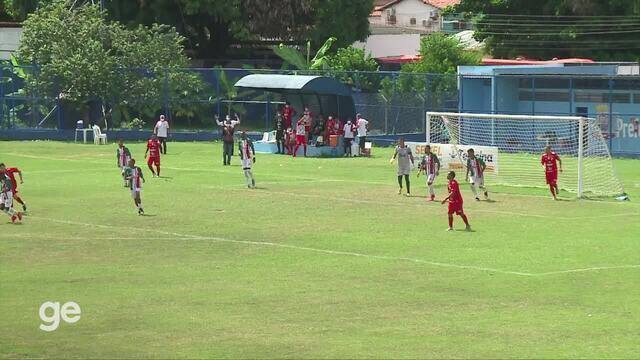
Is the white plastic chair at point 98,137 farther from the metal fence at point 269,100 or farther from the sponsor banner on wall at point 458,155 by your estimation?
the sponsor banner on wall at point 458,155

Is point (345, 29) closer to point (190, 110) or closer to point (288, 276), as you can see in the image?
point (190, 110)

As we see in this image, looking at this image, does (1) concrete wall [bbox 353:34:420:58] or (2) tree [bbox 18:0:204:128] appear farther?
(1) concrete wall [bbox 353:34:420:58]

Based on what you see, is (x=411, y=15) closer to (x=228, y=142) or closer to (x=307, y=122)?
(x=307, y=122)

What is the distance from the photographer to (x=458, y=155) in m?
46.1

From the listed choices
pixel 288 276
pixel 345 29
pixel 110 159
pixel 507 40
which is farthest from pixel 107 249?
pixel 507 40

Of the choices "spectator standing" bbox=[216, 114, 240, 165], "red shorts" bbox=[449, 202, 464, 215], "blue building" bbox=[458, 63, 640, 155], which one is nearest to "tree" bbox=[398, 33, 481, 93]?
"blue building" bbox=[458, 63, 640, 155]

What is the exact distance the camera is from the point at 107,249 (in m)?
29.7

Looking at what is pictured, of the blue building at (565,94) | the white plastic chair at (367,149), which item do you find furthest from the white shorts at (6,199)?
the blue building at (565,94)

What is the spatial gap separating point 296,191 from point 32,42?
3026 cm

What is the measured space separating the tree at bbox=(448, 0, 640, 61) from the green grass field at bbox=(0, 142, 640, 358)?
41217mm

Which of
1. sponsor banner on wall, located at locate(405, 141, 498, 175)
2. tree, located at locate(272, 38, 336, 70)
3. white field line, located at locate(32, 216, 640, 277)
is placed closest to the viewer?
white field line, located at locate(32, 216, 640, 277)

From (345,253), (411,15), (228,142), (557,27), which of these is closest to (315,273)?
(345,253)

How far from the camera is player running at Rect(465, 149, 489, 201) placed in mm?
39219

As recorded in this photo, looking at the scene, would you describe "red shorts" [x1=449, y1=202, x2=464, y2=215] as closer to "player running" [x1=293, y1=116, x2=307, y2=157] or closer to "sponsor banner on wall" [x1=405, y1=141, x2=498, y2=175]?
"sponsor banner on wall" [x1=405, y1=141, x2=498, y2=175]
